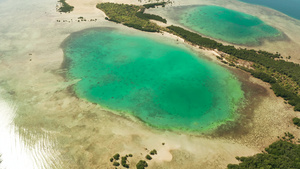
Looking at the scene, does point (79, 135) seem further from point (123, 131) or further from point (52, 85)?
point (52, 85)

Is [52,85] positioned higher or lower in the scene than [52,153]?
higher

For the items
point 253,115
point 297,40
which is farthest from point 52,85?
point 297,40

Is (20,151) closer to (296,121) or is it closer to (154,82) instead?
(154,82)

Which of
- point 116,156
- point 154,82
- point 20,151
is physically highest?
point 154,82

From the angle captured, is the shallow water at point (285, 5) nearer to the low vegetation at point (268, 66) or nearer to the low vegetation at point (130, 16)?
the low vegetation at point (268, 66)

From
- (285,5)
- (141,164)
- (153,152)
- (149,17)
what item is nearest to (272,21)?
(285,5)

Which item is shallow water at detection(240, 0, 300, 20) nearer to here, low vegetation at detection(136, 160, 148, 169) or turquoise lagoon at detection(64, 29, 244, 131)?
turquoise lagoon at detection(64, 29, 244, 131)
